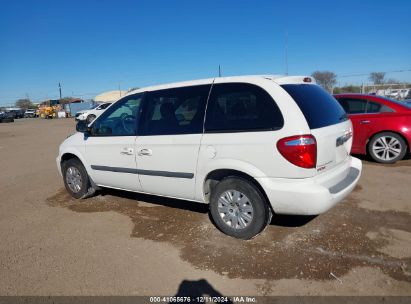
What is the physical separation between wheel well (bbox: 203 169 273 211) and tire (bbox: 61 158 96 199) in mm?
2396

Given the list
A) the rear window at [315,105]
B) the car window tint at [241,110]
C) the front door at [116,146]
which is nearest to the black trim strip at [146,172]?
the front door at [116,146]

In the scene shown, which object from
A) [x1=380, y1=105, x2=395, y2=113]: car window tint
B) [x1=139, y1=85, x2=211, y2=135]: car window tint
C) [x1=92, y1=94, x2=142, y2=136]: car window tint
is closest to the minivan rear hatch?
[x1=139, y1=85, x2=211, y2=135]: car window tint

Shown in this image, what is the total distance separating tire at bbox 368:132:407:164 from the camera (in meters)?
6.96

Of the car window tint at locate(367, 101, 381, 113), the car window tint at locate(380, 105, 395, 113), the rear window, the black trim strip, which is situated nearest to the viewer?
the rear window

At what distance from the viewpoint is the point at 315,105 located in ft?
12.1

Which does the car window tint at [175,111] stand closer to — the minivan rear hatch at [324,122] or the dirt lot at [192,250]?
the minivan rear hatch at [324,122]

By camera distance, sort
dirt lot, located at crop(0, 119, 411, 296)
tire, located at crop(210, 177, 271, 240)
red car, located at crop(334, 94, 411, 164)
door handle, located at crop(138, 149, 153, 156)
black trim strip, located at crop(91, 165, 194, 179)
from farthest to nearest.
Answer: red car, located at crop(334, 94, 411, 164), door handle, located at crop(138, 149, 153, 156), black trim strip, located at crop(91, 165, 194, 179), tire, located at crop(210, 177, 271, 240), dirt lot, located at crop(0, 119, 411, 296)

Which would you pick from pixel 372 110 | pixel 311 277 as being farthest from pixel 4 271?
pixel 372 110

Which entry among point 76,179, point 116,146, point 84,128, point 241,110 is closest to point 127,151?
point 116,146

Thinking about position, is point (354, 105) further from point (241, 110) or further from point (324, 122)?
point (241, 110)

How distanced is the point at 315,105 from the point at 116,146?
275 centimetres

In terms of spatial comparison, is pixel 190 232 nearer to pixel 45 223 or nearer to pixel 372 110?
pixel 45 223

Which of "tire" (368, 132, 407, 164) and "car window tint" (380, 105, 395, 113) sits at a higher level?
"car window tint" (380, 105, 395, 113)

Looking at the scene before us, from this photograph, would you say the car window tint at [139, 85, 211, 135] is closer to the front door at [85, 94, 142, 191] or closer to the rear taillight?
the front door at [85, 94, 142, 191]
